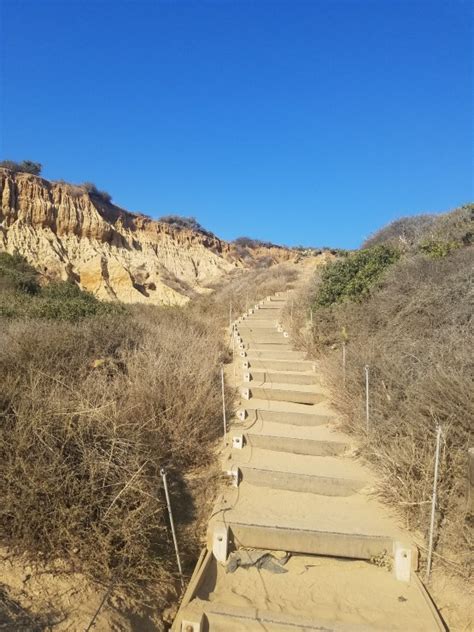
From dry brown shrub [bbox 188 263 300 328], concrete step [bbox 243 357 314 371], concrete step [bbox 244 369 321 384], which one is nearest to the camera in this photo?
concrete step [bbox 244 369 321 384]

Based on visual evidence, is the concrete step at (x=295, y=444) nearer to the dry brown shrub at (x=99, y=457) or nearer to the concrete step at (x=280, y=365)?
the dry brown shrub at (x=99, y=457)

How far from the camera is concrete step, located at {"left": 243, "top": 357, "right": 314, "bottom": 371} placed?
7.86 m

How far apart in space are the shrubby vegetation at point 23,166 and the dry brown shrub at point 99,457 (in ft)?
91.7

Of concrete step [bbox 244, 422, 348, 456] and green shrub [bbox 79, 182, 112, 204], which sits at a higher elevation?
green shrub [bbox 79, 182, 112, 204]

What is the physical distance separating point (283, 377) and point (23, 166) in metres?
30.4

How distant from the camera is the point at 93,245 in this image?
1038 inches

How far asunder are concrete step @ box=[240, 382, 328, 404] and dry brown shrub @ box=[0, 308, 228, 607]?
1.10 m

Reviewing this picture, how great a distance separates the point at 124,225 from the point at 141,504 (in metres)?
29.9

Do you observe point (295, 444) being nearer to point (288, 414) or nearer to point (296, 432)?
point (296, 432)

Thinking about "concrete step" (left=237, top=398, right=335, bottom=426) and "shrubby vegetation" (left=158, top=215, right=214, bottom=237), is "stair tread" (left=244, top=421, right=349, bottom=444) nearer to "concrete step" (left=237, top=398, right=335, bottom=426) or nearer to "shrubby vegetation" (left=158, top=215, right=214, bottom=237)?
"concrete step" (left=237, top=398, right=335, bottom=426)

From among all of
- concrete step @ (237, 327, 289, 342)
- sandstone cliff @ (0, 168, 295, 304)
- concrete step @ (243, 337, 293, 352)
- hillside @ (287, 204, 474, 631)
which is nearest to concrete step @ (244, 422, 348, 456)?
hillside @ (287, 204, 474, 631)

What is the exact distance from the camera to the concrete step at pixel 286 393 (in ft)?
21.5

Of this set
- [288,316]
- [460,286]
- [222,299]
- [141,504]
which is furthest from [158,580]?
[222,299]

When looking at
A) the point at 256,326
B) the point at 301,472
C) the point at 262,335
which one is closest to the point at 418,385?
the point at 301,472
